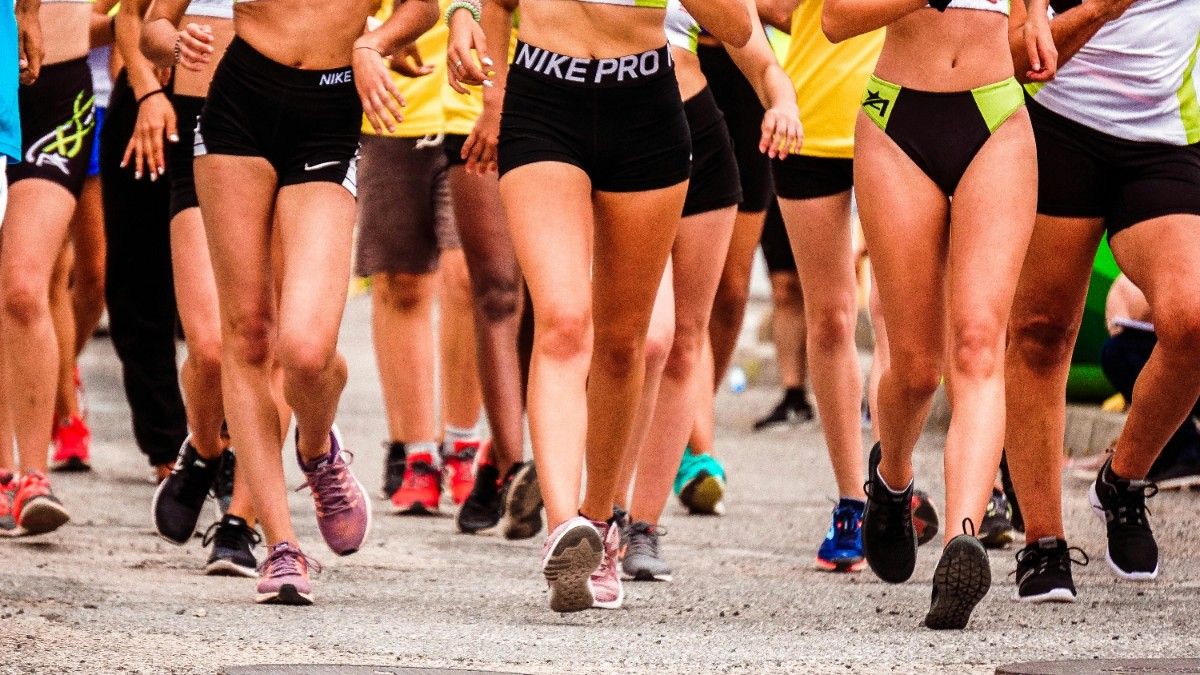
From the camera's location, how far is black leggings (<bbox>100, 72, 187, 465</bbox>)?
7.88 m

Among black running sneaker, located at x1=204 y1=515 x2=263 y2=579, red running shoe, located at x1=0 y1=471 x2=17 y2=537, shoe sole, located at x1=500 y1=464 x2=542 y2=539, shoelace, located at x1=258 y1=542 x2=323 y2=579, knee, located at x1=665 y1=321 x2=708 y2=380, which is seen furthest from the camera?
shoe sole, located at x1=500 y1=464 x2=542 y2=539

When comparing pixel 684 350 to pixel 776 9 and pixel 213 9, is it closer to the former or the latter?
pixel 776 9

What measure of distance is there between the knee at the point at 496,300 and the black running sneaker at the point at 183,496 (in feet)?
4.58

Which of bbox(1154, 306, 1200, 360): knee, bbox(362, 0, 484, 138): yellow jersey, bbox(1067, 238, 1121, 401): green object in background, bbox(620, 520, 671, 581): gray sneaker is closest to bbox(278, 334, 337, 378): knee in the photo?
bbox(620, 520, 671, 581): gray sneaker

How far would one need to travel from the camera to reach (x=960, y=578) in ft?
16.8

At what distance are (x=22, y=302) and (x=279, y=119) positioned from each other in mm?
1923

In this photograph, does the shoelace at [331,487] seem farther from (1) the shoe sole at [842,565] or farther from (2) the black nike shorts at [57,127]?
(2) the black nike shorts at [57,127]

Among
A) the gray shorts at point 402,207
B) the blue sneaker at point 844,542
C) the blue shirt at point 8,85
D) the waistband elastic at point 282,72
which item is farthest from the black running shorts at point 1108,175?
the gray shorts at point 402,207

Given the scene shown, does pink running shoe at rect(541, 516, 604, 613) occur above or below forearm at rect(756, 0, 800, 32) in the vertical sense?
below

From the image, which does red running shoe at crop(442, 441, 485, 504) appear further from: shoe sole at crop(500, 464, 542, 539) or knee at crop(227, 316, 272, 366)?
knee at crop(227, 316, 272, 366)

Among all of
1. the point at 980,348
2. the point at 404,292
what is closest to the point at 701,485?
the point at 404,292

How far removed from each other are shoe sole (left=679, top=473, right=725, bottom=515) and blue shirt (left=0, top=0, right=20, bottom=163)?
154 inches

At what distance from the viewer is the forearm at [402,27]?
5.62 metres

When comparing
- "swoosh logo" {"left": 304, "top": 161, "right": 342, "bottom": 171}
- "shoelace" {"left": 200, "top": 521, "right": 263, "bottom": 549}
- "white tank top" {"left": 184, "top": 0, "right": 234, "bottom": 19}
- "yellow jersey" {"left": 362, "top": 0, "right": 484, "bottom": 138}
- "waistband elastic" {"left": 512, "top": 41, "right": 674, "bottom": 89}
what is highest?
"white tank top" {"left": 184, "top": 0, "right": 234, "bottom": 19}
